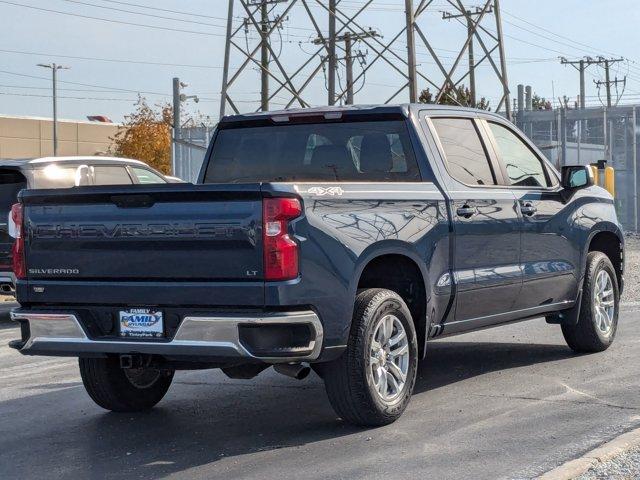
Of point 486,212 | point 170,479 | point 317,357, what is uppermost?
point 486,212

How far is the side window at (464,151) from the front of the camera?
8.34 metres

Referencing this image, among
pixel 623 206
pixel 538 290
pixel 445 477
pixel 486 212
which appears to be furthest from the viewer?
pixel 623 206

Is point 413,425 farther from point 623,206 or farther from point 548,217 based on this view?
point 623,206

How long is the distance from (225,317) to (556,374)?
11.4ft

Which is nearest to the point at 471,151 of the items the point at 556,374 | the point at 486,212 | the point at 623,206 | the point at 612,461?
the point at 486,212

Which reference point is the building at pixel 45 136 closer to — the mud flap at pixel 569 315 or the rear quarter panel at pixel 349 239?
the mud flap at pixel 569 315

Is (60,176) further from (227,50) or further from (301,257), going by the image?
(227,50)

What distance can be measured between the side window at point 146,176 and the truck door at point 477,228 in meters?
7.71

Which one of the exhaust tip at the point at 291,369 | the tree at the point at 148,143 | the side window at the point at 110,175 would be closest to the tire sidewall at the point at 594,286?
the exhaust tip at the point at 291,369

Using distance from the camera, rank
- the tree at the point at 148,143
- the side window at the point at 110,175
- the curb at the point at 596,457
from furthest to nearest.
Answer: the tree at the point at 148,143 → the side window at the point at 110,175 → the curb at the point at 596,457

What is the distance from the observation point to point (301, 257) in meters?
6.52

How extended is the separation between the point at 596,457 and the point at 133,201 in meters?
2.87

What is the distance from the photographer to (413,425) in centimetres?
725

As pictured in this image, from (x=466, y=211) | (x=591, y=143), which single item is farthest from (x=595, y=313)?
(x=591, y=143)
